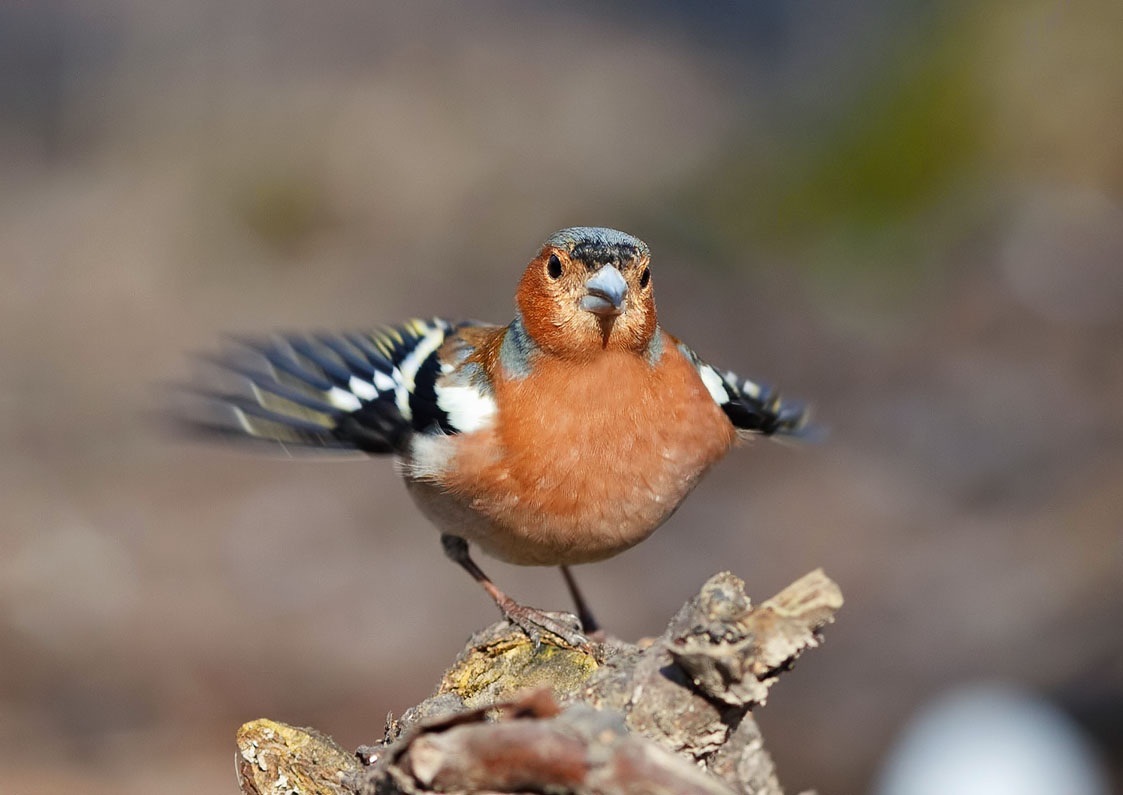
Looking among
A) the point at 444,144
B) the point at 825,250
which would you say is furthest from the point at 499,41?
the point at 825,250

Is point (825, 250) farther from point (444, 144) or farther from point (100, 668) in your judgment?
point (100, 668)

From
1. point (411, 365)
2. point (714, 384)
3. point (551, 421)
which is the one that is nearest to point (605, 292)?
point (551, 421)

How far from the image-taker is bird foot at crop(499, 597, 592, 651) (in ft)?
11.4

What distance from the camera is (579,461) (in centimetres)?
377

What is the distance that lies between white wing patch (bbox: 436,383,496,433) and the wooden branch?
119cm

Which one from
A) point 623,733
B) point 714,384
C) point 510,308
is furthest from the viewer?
point 510,308

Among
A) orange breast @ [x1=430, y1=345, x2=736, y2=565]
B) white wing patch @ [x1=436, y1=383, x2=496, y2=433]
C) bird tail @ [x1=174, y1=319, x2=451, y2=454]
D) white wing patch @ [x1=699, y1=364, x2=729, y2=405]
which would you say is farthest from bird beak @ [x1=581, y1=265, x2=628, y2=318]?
bird tail @ [x1=174, y1=319, x2=451, y2=454]

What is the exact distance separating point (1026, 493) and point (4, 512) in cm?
746

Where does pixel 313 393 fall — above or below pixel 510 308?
below

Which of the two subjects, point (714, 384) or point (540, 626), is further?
point (714, 384)

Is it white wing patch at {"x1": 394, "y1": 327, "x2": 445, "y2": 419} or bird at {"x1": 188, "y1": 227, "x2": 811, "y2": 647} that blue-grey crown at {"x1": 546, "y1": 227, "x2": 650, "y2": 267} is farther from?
white wing patch at {"x1": 394, "y1": 327, "x2": 445, "y2": 419}

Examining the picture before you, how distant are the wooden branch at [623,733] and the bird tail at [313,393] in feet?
Result: 3.72

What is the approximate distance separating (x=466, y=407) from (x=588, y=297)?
0.60 meters

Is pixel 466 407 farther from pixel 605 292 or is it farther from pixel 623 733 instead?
pixel 623 733
